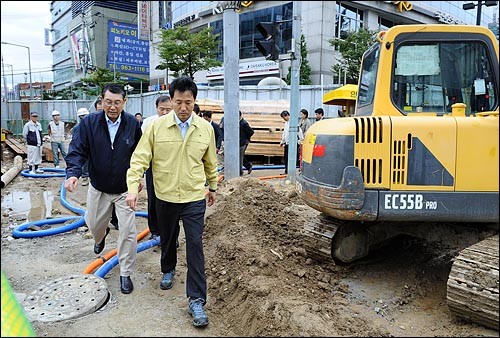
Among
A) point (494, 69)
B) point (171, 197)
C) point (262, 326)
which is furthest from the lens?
point (494, 69)

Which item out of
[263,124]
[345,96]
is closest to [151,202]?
[345,96]

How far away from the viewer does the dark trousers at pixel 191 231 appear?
3.42m

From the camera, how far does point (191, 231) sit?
346 cm

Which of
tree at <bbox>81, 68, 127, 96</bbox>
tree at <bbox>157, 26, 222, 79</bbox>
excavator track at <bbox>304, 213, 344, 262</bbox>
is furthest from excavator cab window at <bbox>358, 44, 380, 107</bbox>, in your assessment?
tree at <bbox>81, 68, 127, 96</bbox>

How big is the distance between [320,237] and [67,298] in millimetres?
2397

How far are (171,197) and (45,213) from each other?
5267 millimetres

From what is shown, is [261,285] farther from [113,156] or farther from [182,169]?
[113,156]

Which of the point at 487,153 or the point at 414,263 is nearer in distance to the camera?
the point at 487,153

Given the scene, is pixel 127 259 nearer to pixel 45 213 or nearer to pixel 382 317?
pixel 382 317

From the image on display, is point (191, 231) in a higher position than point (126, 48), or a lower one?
lower

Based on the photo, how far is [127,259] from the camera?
4.01 meters

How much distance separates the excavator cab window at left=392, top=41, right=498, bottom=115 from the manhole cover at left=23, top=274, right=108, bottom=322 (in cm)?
320

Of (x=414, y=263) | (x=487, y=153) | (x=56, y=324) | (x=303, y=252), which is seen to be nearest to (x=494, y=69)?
(x=487, y=153)

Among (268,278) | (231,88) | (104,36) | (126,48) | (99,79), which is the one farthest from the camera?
(99,79)
